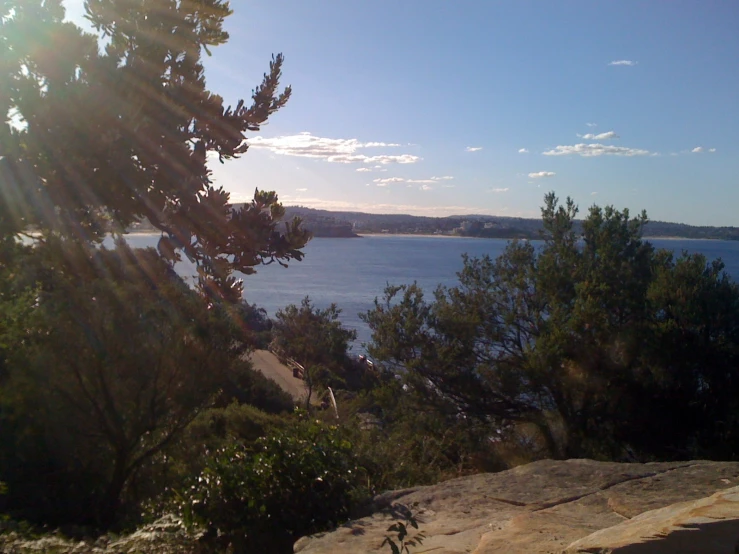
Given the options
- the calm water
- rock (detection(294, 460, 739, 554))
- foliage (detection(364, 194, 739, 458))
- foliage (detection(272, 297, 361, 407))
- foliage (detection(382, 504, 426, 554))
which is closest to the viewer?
foliage (detection(382, 504, 426, 554))

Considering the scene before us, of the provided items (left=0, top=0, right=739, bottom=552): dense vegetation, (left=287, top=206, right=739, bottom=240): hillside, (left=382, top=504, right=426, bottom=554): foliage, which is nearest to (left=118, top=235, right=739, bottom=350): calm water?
(left=287, top=206, right=739, bottom=240): hillside

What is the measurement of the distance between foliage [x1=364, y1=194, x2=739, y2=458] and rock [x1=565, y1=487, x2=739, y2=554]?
764cm

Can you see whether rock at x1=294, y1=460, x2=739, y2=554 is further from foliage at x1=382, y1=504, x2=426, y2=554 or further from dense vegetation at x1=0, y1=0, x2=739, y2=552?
dense vegetation at x1=0, y1=0, x2=739, y2=552

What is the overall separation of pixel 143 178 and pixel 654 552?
15.8ft

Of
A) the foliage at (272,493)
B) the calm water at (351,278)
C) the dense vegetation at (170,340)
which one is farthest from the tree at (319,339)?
the foliage at (272,493)

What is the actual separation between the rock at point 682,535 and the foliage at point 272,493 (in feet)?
7.42

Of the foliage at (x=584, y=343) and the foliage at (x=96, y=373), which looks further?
the foliage at (x=584, y=343)

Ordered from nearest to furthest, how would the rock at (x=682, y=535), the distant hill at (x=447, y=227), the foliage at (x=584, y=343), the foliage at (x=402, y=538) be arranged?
the rock at (x=682, y=535)
the foliage at (x=402, y=538)
the foliage at (x=584, y=343)
the distant hill at (x=447, y=227)

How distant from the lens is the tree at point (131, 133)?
213 inches

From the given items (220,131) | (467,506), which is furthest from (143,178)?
(467,506)

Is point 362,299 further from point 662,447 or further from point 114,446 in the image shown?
point 114,446

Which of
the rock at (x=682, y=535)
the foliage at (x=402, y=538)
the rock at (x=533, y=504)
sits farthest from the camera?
the rock at (x=533, y=504)

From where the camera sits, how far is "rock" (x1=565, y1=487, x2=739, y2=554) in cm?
283

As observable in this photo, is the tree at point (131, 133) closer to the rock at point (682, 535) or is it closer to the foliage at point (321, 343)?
the rock at point (682, 535)
